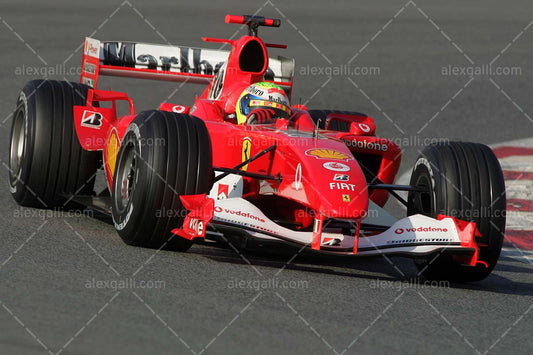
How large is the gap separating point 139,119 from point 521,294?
2.88 meters

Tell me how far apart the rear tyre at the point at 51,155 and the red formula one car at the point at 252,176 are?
1 centimetres

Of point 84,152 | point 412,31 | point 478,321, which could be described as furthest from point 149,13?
point 478,321

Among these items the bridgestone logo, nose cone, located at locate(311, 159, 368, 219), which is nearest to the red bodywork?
nose cone, located at locate(311, 159, 368, 219)

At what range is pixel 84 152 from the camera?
851 cm

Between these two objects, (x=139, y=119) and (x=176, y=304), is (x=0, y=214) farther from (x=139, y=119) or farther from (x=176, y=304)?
(x=176, y=304)

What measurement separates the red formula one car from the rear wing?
2.29ft

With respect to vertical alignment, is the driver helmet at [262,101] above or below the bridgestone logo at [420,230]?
above

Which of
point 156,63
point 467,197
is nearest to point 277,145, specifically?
point 467,197

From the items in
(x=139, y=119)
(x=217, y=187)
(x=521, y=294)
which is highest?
(x=139, y=119)

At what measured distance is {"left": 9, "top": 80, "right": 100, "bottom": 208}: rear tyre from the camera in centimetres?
841

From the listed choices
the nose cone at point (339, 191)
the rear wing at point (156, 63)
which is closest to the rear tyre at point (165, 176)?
the nose cone at point (339, 191)

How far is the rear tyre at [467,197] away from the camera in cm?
684

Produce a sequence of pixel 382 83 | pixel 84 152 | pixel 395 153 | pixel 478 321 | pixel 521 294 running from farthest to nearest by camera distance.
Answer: pixel 382 83
pixel 84 152
pixel 395 153
pixel 521 294
pixel 478 321

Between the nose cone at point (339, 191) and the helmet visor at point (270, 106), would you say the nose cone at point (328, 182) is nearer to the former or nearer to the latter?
the nose cone at point (339, 191)
